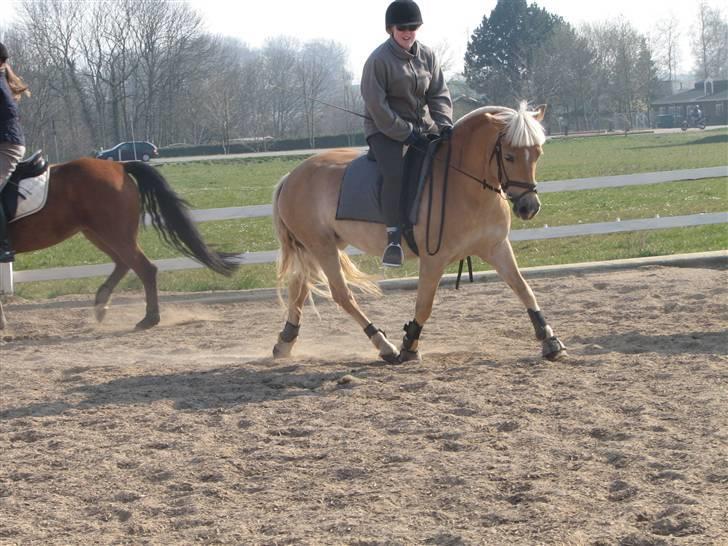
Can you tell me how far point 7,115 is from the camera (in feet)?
29.6

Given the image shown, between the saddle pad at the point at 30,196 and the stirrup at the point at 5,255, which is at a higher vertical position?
the saddle pad at the point at 30,196

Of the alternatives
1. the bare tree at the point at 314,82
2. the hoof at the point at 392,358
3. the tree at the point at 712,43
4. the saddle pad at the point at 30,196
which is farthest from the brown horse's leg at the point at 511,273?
the tree at the point at 712,43

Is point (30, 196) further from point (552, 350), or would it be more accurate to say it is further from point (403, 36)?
point (552, 350)

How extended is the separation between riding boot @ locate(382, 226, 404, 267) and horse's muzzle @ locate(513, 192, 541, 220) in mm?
961

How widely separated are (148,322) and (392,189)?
11.9ft

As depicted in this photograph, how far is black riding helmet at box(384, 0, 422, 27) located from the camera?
6.83m

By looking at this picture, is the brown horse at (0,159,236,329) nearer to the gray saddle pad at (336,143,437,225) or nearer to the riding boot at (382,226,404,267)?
the gray saddle pad at (336,143,437,225)

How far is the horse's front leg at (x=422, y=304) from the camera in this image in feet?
22.9

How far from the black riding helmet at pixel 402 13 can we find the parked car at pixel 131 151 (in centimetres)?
3166

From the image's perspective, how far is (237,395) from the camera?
629cm

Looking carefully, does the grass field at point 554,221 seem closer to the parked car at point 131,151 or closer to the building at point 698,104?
the parked car at point 131,151

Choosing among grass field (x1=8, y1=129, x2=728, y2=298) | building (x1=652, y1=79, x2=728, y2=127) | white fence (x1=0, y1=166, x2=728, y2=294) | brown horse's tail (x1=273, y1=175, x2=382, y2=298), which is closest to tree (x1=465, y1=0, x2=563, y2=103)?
building (x1=652, y1=79, x2=728, y2=127)

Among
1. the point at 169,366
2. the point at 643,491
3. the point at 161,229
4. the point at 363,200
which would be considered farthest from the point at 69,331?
the point at 643,491

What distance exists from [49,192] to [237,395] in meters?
4.20
